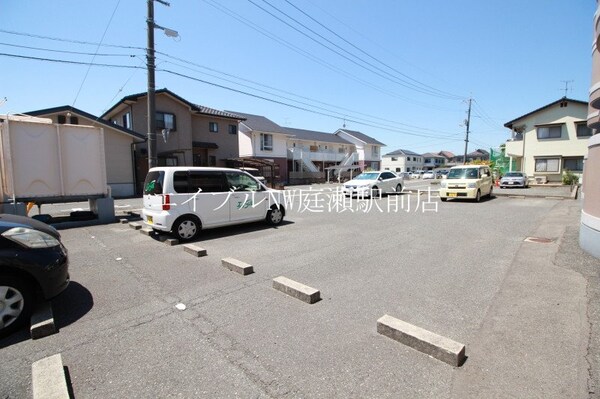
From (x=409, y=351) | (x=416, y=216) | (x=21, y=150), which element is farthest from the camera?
(x=416, y=216)

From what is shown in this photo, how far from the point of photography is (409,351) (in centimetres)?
287

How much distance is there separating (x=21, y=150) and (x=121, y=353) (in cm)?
824

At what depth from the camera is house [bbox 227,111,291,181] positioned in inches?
1292

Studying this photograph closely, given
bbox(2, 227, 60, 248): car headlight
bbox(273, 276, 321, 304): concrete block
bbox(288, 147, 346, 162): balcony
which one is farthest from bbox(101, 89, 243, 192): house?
bbox(273, 276, 321, 304): concrete block

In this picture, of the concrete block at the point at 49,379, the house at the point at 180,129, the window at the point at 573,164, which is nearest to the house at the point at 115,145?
the house at the point at 180,129

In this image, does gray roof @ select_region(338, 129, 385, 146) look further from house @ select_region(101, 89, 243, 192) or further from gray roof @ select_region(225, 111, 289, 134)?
house @ select_region(101, 89, 243, 192)

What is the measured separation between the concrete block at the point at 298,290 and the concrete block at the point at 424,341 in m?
0.96

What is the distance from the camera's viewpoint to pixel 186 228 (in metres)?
7.11

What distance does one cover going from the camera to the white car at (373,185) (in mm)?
17250

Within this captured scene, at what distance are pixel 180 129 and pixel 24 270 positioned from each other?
21.9 meters

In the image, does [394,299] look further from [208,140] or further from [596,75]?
[208,140]

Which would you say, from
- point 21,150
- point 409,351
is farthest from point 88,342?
point 21,150

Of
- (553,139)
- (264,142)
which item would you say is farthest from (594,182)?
(264,142)

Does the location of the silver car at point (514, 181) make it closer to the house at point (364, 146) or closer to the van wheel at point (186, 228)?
the van wheel at point (186, 228)
